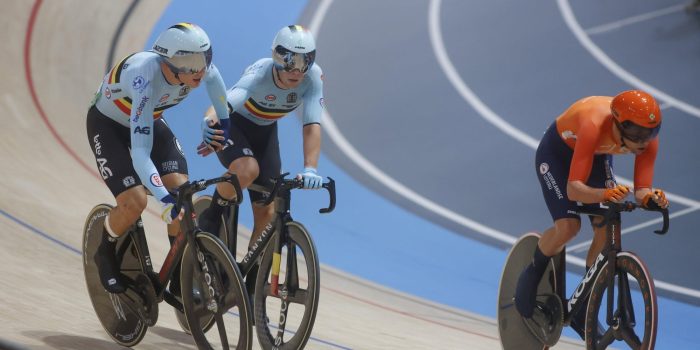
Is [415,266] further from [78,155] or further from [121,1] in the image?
[121,1]

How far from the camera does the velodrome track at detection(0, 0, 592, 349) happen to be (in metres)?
4.77

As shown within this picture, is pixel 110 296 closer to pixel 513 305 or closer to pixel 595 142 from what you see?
pixel 513 305

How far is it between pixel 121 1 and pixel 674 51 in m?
5.37

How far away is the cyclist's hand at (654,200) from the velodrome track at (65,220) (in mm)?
1693

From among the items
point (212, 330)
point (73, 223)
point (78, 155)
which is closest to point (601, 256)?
point (212, 330)

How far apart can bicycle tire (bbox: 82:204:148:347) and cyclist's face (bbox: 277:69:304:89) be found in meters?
0.93

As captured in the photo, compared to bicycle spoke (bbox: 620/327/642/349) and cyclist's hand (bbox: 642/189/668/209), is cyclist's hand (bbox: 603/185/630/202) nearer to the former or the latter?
cyclist's hand (bbox: 642/189/668/209)

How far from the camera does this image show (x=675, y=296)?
22.3ft

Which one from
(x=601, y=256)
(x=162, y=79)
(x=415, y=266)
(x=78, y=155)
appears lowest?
(x=415, y=266)

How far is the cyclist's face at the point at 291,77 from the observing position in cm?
450

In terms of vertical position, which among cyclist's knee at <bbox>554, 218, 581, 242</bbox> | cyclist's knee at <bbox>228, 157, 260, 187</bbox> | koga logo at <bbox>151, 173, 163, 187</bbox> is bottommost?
cyclist's knee at <bbox>554, 218, 581, 242</bbox>

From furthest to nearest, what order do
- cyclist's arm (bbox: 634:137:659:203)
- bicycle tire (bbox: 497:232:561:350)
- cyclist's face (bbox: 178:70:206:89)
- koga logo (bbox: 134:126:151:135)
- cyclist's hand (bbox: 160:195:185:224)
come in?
bicycle tire (bbox: 497:232:561:350), cyclist's arm (bbox: 634:137:659:203), cyclist's face (bbox: 178:70:206:89), koga logo (bbox: 134:126:151:135), cyclist's hand (bbox: 160:195:185:224)

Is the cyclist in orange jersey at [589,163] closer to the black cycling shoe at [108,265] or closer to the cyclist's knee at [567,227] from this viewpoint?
the cyclist's knee at [567,227]

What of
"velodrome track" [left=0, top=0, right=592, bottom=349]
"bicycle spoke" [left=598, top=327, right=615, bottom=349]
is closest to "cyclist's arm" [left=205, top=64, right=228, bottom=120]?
"velodrome track" [left=0, top=0, right=592, bottom=349]
